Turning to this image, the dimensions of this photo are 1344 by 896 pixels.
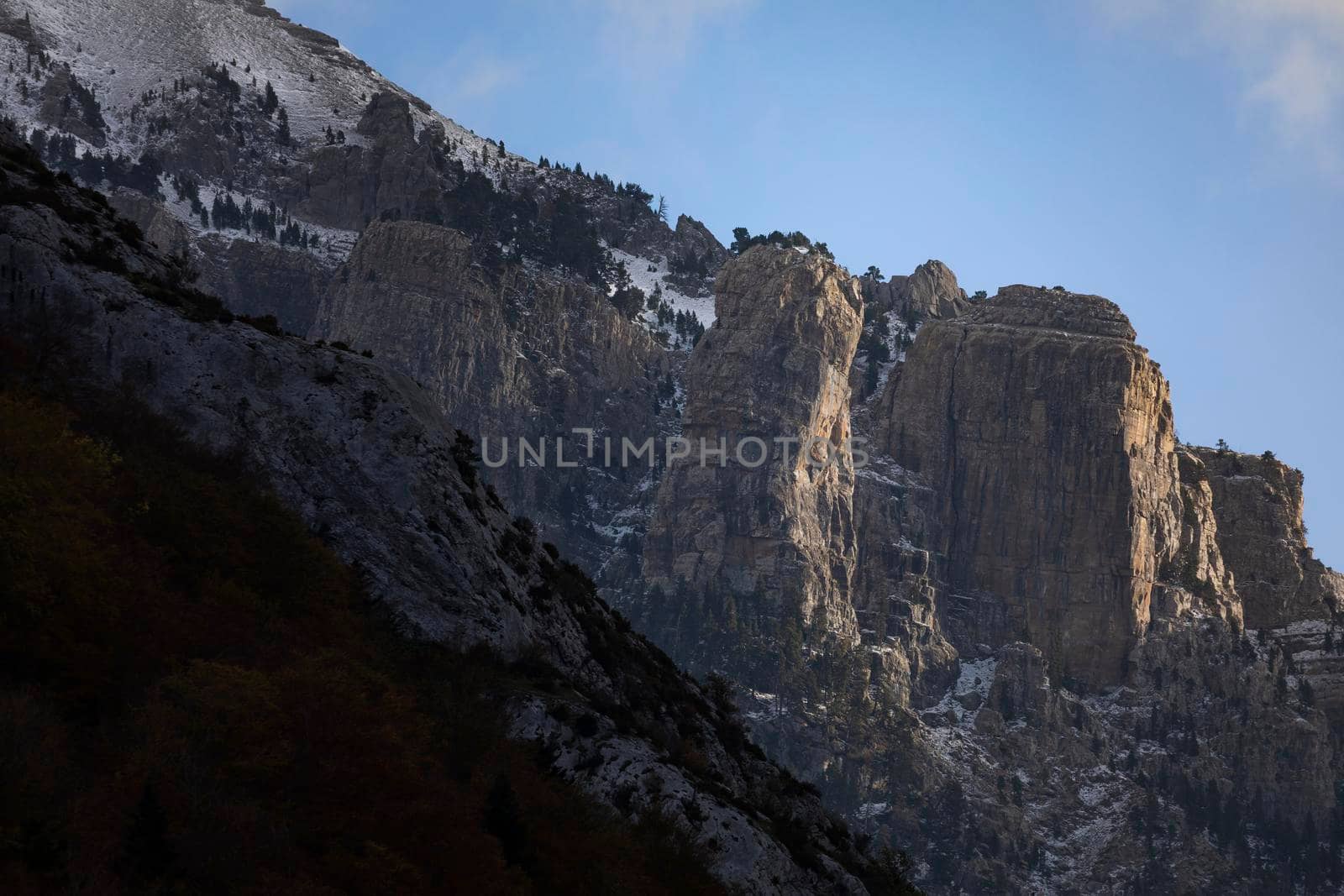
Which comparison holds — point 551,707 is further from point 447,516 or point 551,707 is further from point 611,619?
point 611,619

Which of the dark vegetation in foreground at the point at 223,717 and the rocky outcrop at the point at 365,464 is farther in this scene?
the rocky outcrop at the point at 365,464

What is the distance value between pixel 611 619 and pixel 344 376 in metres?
26.1

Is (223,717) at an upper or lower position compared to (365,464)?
lower

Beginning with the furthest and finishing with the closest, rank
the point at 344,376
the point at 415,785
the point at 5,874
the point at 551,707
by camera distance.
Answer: the point at 344,376 → the point at 551,707 → the point at 415,785 → the point at 5,874

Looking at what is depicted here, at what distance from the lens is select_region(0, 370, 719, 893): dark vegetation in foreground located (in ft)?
129

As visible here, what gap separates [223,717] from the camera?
4478 centimetres

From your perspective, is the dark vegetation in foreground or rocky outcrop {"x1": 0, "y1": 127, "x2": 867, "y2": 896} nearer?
the dark vegetation in foreground

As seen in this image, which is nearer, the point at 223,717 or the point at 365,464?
the point at 223,717

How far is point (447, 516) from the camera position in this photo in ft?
208

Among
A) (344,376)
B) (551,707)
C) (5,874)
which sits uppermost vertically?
(344,376)

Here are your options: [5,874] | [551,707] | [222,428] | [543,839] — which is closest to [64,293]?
[222,428]

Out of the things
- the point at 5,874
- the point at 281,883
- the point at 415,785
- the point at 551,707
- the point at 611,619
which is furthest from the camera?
the point at 611,619

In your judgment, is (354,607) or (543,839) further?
(354,607)

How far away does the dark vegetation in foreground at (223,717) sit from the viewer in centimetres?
3931
